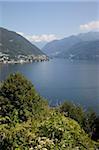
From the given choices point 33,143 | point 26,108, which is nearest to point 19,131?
point 33,143

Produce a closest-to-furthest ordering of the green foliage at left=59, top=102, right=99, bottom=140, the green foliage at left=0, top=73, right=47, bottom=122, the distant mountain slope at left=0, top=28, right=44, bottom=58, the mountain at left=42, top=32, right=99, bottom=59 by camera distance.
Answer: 1. the green foliage at left=0, top=73, right=47, bottom=122
2. the green foliage at left=59, top=102, right=99, bottom=140
3. the distant mountain slope at left=0, top=28, right=44, bottom=58
4. the mountain at left=42, top=32, right=99, bottom=59

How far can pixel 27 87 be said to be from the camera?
934 cm

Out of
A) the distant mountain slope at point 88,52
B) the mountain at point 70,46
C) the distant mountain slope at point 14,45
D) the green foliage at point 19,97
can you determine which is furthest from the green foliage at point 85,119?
the mountain at point 70,46

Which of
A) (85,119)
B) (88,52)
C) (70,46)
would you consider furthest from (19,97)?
(70,46)

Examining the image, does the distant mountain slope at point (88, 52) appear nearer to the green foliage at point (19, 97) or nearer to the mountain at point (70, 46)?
the mountain at point (70, 46)

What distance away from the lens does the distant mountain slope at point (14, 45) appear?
63.2 meters

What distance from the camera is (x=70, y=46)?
124938 millimetres

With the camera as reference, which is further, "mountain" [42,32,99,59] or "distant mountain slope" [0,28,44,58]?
"mountain" [42,32,99,59]

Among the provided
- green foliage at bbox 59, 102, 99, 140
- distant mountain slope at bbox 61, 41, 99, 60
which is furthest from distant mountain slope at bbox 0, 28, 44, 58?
green foliage at bbox 59, 102, 99, 140

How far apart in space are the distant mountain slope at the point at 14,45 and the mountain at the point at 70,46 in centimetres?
1497

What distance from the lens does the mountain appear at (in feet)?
302

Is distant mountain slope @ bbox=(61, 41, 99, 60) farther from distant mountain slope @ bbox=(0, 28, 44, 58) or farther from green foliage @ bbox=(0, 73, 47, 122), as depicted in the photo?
green foliage @ bbox=(0, 73, 47, 122)

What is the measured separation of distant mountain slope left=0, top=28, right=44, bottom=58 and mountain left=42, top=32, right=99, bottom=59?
14975 millimetres

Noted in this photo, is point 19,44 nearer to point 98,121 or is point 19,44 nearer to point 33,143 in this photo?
point 98,121
